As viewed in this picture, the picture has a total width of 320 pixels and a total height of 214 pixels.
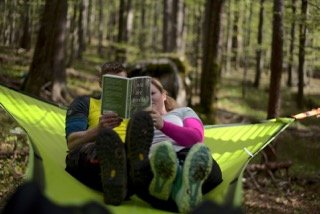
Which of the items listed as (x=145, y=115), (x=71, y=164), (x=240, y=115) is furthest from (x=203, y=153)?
(x=240, y=115)

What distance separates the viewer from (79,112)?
342cm

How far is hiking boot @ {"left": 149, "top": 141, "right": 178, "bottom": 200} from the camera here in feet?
8.81

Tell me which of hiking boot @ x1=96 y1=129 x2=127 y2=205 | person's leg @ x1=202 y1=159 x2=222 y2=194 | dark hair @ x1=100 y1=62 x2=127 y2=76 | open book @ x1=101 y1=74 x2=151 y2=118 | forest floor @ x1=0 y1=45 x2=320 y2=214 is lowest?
forest floor @ x1=0 y1=45 x2=320 y2=214

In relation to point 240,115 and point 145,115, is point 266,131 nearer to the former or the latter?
point 145,115

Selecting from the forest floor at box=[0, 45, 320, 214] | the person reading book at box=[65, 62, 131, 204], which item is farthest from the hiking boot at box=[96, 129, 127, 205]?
the forest floor at box=[0, 45, 320, 214]

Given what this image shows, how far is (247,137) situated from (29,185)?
9.84 feet

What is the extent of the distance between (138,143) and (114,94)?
356 millimetres

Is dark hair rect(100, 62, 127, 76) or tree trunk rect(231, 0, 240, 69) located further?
tree trunk rect(231, 0, 240, 69)

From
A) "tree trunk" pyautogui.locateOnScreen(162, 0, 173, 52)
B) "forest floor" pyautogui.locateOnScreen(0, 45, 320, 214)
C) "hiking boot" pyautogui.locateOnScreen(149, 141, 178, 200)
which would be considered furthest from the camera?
"tree trunk" pyautogui.locateOnScreen(162, 0, 173, 52)

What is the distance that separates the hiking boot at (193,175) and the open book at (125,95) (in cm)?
47

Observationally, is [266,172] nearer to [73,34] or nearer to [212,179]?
[212,179]

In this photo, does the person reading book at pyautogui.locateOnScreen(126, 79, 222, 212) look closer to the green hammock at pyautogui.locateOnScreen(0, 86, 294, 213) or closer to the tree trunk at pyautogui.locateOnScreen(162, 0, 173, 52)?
the green hammock at pyautogui.locateOnScreen(0, 86, 294, 213)

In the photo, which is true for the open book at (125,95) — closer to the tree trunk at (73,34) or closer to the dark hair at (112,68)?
the dark hair at (112,68)

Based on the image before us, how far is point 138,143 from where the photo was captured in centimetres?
281
